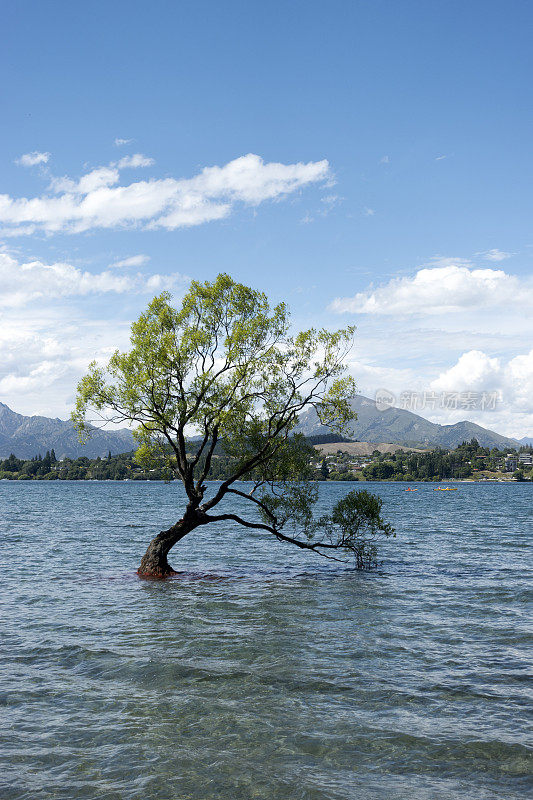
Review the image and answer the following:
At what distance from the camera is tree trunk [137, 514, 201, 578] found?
36469 mm

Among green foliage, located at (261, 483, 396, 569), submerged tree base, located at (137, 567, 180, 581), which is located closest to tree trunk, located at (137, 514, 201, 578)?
submerged tree base, located at (137, 567, 180, 581)

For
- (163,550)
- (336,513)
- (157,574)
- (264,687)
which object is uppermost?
(336,513)

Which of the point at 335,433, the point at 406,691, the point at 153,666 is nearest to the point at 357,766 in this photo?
the point at 406,691

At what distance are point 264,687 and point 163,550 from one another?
2032cm

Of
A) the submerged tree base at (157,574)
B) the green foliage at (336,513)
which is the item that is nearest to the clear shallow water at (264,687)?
the submerged tree base at (157,574)

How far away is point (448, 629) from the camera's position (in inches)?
967

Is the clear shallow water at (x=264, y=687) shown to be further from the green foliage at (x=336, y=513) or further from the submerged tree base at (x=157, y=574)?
the green foliage at (x=336, y=513)

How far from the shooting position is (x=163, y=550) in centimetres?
3697

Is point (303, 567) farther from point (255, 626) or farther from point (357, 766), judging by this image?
point (357, 766)

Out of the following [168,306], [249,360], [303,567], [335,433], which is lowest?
[303,567]

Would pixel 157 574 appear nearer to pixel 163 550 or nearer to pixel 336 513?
pixel 163 550

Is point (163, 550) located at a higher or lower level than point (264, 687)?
higher

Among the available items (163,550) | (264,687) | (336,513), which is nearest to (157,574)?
(163,550)

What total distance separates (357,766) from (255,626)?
12727 millimetres
